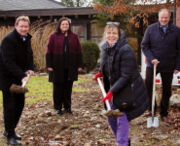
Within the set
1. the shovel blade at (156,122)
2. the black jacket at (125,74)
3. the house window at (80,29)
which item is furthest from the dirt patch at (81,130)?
the house window at (80,29)

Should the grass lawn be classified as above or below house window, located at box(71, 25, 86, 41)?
below

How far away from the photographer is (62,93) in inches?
227

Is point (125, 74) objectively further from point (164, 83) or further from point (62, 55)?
point (62, 55)

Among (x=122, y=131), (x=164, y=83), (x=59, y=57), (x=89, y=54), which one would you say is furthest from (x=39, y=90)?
(x=122, y=131)

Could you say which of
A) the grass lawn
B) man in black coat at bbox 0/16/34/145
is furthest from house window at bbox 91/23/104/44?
man in black coat at bbox 0/16/34/145

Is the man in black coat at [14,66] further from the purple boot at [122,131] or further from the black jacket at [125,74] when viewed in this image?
the purple boot at [122,131]

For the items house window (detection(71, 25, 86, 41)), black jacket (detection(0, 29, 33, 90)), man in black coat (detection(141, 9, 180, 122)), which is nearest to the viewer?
black jacket (detection(0, 29, 33, 90))

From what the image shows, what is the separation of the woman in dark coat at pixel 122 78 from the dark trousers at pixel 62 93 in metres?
2.22

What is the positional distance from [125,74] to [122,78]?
0.06 meters

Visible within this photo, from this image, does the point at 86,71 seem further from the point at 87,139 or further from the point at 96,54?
the point at 87,139

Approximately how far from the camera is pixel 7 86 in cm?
409

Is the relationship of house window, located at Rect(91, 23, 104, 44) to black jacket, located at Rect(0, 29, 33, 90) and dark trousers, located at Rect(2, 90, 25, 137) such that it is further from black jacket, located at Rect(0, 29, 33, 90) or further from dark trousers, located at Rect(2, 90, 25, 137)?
dark trousers, located at Rect(2, 90, 25, 137)

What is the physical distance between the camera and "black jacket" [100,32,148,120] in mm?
3361

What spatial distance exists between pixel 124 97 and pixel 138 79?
0.28 meters
